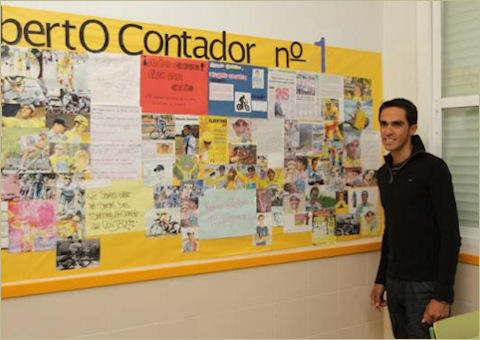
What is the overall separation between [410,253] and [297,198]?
0.68 m

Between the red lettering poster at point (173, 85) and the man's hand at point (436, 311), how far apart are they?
1.50 metres

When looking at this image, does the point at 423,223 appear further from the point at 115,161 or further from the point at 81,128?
the point at 81,128

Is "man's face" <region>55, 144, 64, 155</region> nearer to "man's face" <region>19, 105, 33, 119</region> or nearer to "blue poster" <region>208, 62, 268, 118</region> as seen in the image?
"man's face" <region>19, 105, 33, 119</region>

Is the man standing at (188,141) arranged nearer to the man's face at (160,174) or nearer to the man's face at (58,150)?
the man's face at (160,174)

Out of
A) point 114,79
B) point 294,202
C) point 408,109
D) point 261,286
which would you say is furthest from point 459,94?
point 114,79

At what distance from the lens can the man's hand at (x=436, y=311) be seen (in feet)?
7.94

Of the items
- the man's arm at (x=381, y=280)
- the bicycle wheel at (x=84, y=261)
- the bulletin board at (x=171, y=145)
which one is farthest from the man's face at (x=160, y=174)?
the man's arm at (x=381, y=280)

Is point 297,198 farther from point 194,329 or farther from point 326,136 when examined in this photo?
point 194,329

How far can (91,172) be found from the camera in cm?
230

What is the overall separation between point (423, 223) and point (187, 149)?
126cm

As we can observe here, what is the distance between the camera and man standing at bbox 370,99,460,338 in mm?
2414

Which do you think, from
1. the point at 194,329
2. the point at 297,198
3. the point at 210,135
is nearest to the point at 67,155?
the point at 210,135

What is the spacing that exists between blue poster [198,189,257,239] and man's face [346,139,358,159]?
2.31ft

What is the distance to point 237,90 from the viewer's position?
264 centimetres
